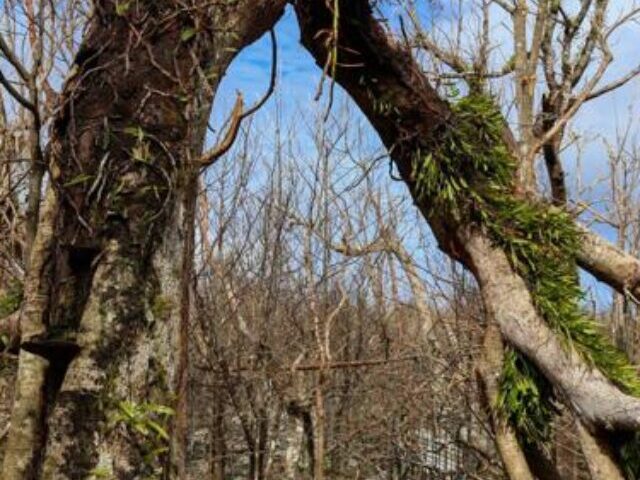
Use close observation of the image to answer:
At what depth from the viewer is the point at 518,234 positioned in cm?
396

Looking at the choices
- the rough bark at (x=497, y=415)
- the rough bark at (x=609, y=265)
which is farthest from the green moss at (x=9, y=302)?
the rough bark at (x=609, y=265)

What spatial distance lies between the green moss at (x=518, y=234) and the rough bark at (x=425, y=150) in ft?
0.18

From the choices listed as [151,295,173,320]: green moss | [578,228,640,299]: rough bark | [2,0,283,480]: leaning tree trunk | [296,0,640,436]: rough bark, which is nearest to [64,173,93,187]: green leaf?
[2,0,283,480]: leaning tree trunk

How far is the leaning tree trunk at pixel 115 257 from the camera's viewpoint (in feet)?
6.79

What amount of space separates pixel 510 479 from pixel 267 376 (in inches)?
194

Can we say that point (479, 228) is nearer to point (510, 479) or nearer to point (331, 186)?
point (510, 479)

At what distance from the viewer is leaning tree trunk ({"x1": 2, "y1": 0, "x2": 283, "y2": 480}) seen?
2070mm

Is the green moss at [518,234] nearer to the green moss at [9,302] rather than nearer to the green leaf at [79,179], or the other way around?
the green moss at [9,302]

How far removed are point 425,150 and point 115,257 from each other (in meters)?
2.15

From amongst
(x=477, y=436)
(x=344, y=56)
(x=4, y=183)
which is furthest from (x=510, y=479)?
(x=477, y=436)

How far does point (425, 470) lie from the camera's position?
10438mm

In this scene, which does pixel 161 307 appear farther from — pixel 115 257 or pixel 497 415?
pixel 497 415

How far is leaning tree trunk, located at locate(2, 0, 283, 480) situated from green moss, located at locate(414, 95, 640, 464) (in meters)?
1.75

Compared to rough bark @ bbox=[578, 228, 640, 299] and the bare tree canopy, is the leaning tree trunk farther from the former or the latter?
rough bark @ bbox=[578, 228, 640, 299]
